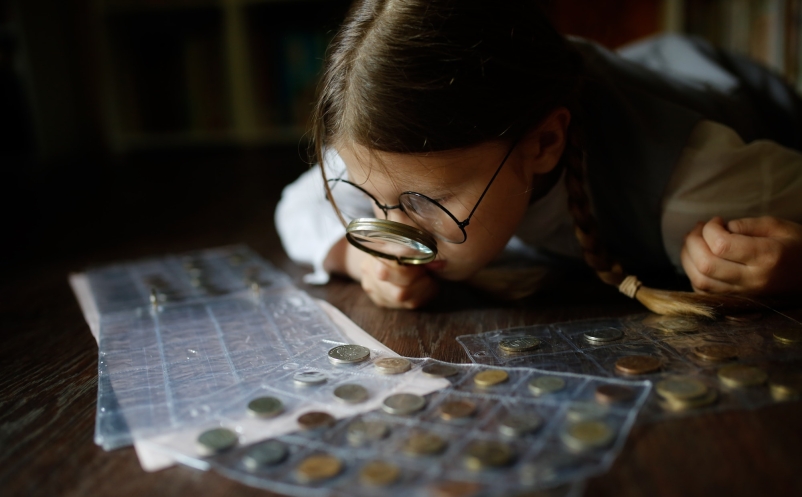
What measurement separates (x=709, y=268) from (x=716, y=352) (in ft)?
0.50

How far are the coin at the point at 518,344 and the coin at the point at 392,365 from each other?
10 centimetres

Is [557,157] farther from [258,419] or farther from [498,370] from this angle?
[258,419]

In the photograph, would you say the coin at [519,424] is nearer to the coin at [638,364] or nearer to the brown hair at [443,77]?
the coin at [638,364]

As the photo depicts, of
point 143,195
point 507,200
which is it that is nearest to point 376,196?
point 507,200

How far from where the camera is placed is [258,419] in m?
0.55

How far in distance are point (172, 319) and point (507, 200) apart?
17.8 inches

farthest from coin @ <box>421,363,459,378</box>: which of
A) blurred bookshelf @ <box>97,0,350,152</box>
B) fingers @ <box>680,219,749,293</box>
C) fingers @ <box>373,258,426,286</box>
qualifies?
blurred bookshelf @ <box>97,0,350,152</box>

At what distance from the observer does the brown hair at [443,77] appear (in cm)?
65

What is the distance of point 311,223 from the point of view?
3.71ft

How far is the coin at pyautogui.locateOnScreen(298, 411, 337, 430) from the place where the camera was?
53 cm

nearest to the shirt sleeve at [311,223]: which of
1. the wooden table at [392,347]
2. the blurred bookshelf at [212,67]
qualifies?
the wooden table at [392,347]

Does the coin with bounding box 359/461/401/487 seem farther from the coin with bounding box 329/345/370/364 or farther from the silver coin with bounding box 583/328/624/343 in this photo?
the silver coin with bounding box 583/328/624/343

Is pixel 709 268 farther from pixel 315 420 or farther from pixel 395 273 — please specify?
pixel 315 420

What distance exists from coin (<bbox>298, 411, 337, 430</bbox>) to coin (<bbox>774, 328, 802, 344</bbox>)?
17.1 inches
